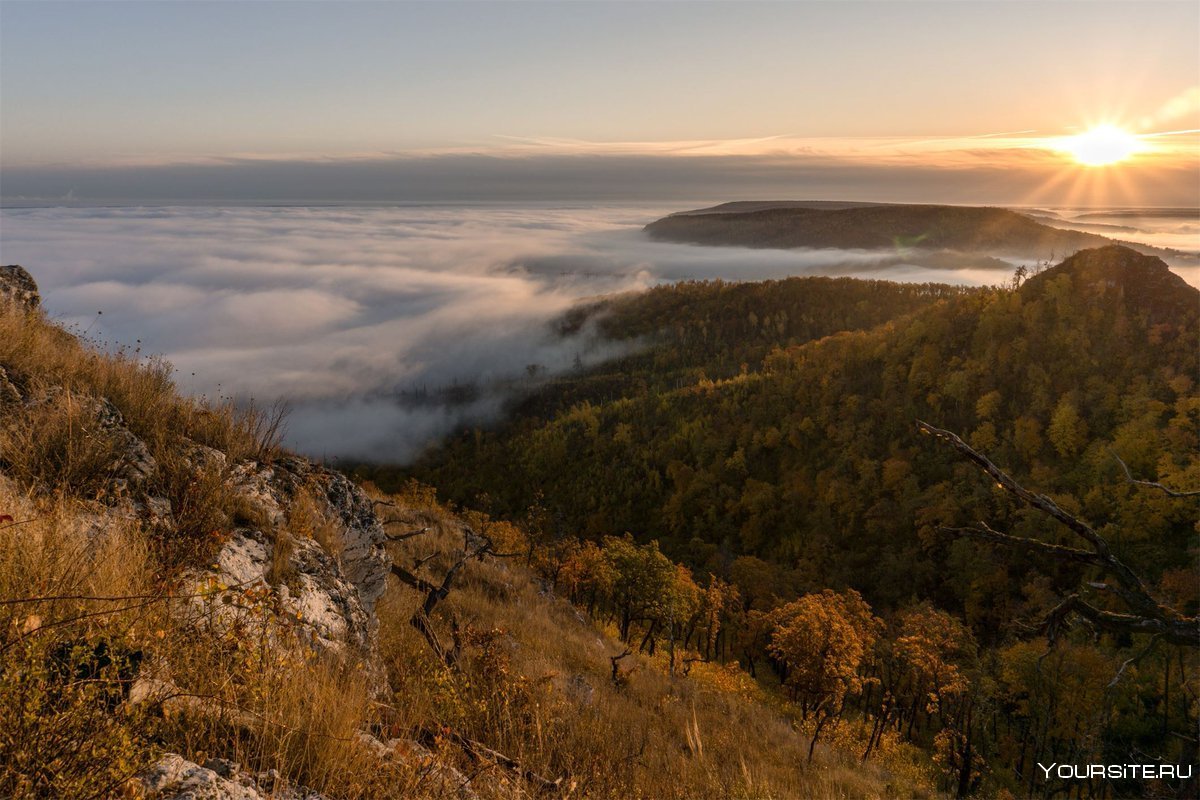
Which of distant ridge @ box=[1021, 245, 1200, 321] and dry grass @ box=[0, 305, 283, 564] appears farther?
distant ridge @ box=[1021, 245, 1200, 321]

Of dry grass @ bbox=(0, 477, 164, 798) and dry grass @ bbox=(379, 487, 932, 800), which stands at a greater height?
dry grass @ bbox=(0, 477, 164, 798)

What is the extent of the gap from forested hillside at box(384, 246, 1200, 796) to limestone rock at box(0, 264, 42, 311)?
32.7m

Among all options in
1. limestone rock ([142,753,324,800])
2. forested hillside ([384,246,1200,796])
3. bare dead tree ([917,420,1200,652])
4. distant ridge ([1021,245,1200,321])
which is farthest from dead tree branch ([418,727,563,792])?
distant ridge ([1021,245,1200,321])

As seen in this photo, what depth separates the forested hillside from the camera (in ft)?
158

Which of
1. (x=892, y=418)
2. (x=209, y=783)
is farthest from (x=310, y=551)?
(x=892, y=418)

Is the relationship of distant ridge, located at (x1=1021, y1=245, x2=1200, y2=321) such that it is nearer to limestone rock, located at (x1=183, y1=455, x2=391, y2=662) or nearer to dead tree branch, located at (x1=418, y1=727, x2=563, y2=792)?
limestone rock, located at (x1=183, y1=455, x2=391, y2=662)

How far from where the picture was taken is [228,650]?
4.34m

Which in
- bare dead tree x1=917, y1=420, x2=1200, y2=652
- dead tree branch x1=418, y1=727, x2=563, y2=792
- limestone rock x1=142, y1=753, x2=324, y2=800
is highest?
bare dead tree x1=917, y1=420, x2=1200, y2=652

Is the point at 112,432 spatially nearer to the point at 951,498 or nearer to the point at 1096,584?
the point at 1096,584

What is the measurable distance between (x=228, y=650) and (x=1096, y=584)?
5352mm

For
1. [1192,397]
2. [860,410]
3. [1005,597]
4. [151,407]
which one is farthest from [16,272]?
[860,410]

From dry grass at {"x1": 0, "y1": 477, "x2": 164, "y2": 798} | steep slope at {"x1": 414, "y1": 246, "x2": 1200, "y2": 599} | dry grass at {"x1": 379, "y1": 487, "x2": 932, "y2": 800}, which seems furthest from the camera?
steep slope at {"x1": 414, "y1": 246, "x2": 1200, "y2": 599}

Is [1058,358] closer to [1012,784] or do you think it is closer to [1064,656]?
[1064,656]

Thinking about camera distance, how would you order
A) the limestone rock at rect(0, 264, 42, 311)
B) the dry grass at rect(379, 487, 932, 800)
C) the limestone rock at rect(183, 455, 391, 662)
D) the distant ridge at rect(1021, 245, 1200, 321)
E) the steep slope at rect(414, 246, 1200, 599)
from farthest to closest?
the distant ridge at rect(1021, 245, 1200, 321), the steep slope at rect(414, 246, 1200, 599), the limestone rock at rect(0, 264, 42, 311), the limestone rock at rect(183, 455, 391, 662), the dry grass at rect(379, 487, 932, 800)
